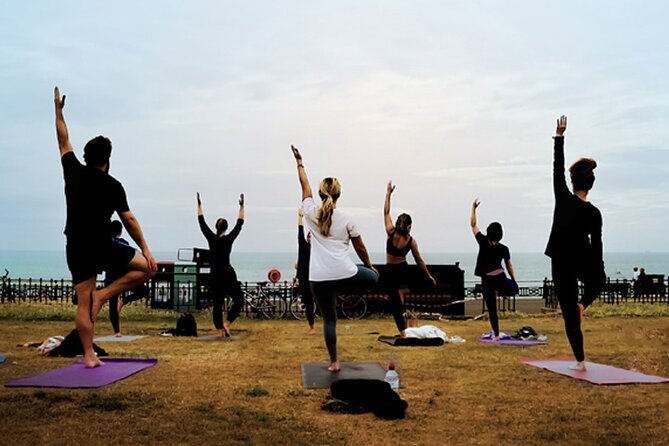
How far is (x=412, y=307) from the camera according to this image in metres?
17.8

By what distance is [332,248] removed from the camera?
6797mm

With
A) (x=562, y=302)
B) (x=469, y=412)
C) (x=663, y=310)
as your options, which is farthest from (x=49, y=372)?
(x=663, y=310)

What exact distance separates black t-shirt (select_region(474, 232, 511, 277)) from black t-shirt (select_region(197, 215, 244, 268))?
4.18 m

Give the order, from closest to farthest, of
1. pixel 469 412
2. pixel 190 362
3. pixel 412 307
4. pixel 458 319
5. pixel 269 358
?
pixel 469 412, pixel 190 362, pixel 269 358, pixel 458 319, pixel 412 307

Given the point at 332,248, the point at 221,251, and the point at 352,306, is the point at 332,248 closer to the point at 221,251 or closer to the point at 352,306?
the point at 221,251

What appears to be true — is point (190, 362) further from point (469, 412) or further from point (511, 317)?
point (511, 317)

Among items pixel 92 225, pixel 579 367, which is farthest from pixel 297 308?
pixel 92 225

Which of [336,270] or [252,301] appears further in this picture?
[252,301]

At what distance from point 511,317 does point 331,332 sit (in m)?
11.5

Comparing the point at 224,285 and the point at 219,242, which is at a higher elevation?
the point at 219,242

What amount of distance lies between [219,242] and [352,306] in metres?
6.86

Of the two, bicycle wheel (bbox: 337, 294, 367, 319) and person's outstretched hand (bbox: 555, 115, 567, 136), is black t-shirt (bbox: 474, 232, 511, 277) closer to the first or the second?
person's outstretched hand (bbox: 555, 115, 567, 136)

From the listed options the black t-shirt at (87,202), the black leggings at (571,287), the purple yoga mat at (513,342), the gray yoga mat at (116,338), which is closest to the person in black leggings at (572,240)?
the black leggings at (571,287)

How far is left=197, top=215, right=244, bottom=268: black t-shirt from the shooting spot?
35.4 feet
